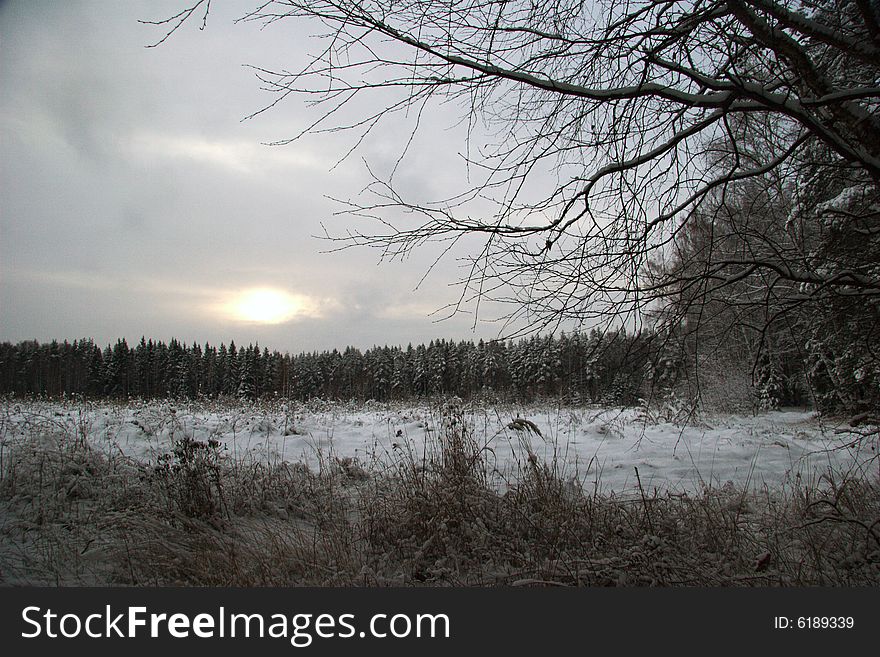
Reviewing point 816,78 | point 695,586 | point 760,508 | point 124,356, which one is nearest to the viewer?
point 816,78

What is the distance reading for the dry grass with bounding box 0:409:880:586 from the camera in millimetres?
2508

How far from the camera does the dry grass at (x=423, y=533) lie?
251cm

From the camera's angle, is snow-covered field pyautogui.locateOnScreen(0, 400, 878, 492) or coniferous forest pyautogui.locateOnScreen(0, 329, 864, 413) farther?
snow-covered field pyautogui.locateOnScreen(0, 400, 878, 492)

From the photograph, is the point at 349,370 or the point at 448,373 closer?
the point at 448,373

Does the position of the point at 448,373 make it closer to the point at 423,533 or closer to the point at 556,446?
the point at 556,446

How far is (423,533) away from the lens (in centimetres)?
310

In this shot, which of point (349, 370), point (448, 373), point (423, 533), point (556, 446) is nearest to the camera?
point (423, 533)

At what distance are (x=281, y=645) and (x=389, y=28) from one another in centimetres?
302

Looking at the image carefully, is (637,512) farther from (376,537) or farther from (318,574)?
(318,574)

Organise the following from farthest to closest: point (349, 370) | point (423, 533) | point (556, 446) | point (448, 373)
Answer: point (349, 370)
point (448, 373)
point (556, 446)
point (423, 533)

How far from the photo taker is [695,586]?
2.34m

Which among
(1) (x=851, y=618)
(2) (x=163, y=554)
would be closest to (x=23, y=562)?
(2) (x=163, y=554)

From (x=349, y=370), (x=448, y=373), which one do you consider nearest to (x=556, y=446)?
(x=448, y=373)

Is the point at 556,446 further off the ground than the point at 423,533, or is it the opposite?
the point at 556,446
